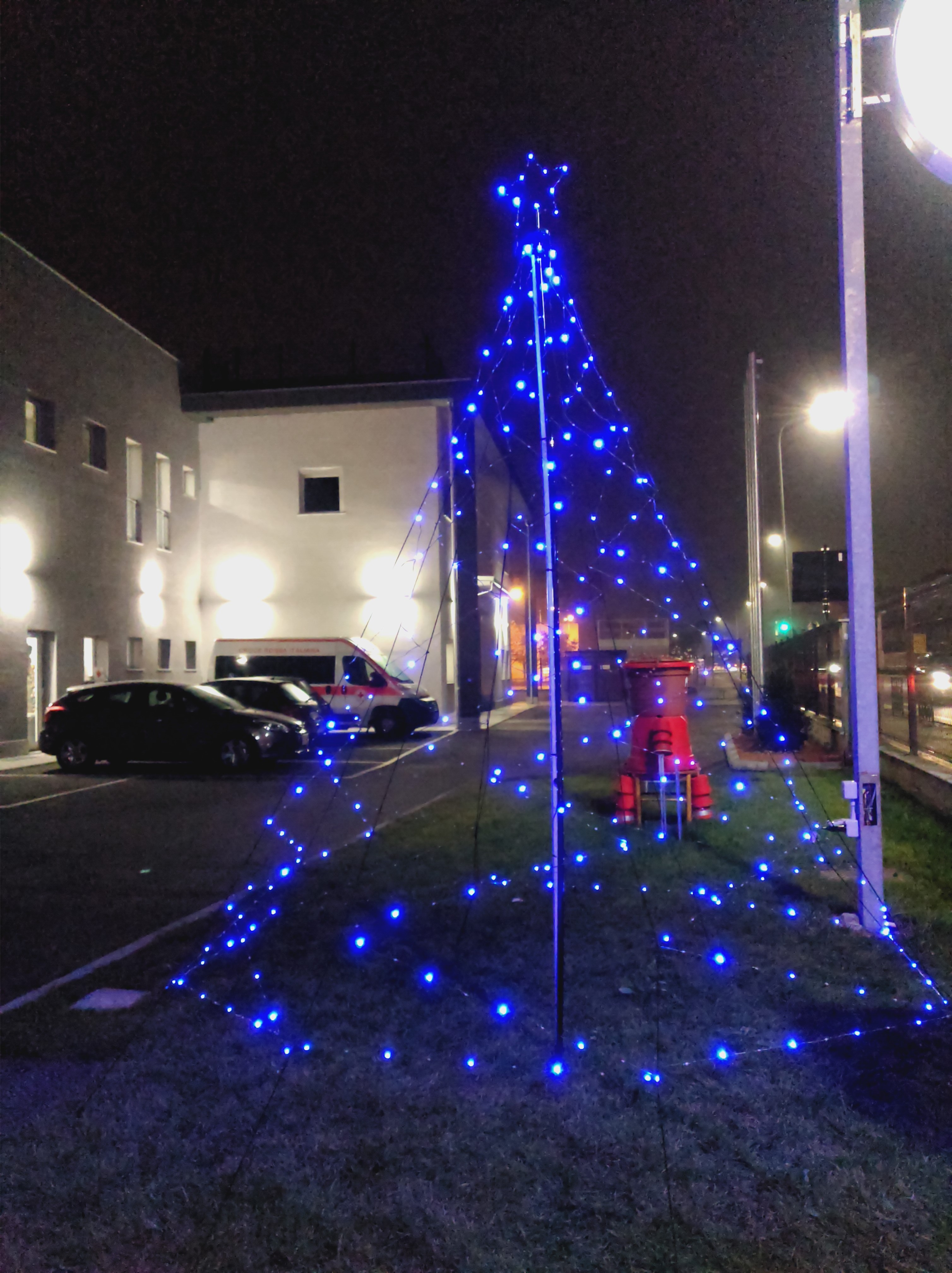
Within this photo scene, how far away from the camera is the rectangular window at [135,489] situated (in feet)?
73.5

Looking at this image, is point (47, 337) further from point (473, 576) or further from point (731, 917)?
point (731, 917)

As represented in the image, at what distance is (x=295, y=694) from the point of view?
18984 millimetres

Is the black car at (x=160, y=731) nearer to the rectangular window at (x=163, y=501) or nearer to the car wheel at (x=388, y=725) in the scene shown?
the car wheel at (x=388, y=725)

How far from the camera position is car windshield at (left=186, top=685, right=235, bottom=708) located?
1598 cm

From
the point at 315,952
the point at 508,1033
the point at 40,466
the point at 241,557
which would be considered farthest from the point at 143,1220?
the point at 241,557

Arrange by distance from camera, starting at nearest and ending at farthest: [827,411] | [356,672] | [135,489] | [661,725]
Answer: [661,725] → [827,411] → [356,672] → [135,489]

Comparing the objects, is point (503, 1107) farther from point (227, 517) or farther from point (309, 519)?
point (227, 517)

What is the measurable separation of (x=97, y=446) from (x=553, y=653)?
18.7 metres

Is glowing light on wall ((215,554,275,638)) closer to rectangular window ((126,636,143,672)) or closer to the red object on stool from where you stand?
rectangular window ((126,636,143,672))

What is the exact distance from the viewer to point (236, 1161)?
3.38 metres

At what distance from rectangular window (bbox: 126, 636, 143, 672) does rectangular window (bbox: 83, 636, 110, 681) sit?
1.32 meters

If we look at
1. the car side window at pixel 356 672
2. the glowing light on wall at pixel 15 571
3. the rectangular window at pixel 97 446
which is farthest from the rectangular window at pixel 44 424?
the car side window at pixel 356 672

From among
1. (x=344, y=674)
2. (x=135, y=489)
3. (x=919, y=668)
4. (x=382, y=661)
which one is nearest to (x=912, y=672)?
(x=919, y=668)

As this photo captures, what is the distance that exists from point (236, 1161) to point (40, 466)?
56.8ft
